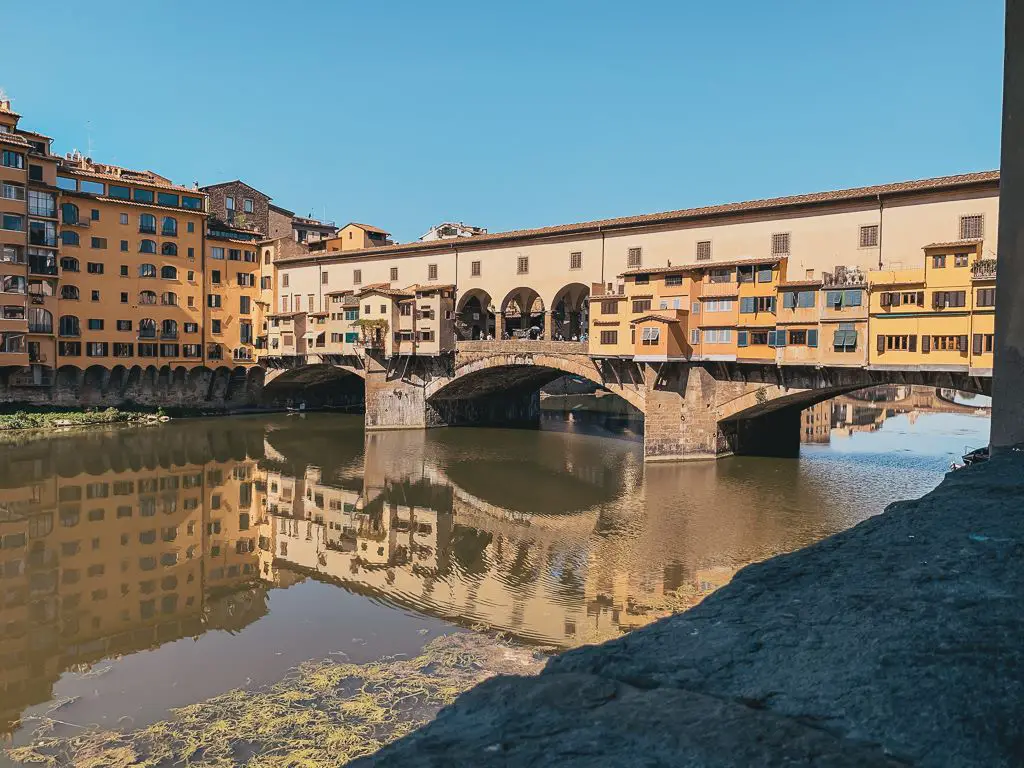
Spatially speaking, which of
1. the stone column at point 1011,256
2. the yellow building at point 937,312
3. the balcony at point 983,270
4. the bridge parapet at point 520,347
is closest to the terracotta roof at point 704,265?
the yellow building at point 937,312

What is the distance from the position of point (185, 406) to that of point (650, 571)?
143 ft

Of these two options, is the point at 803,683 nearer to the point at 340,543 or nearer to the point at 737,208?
the point at 340,543

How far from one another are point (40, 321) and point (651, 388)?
37.8 meters

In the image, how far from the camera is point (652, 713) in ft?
8.83

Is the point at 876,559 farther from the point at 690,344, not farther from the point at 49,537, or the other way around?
the point at 690,344

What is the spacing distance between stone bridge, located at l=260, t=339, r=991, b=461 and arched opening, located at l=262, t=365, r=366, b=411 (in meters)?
4.06

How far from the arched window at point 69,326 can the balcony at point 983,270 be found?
162 feet

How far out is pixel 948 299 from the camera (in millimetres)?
26938

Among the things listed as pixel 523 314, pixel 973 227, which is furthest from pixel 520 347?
pixel 973 227

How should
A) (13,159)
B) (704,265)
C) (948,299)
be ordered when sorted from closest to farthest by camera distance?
(948,299) → (704,265) → (13,159)

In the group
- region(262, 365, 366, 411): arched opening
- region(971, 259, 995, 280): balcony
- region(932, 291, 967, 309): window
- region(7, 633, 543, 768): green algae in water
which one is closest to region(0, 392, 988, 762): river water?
region(7, 633, 543, 768): green algae in water

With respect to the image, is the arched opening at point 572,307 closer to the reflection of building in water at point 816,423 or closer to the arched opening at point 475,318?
the arched opening at point 475,318

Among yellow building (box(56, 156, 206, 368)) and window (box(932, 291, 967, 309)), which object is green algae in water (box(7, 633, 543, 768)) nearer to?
window (box(932, 291, 967, 309))

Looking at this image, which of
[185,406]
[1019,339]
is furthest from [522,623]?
[185,406]
